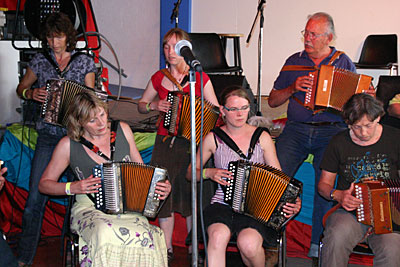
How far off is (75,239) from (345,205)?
1.62 m

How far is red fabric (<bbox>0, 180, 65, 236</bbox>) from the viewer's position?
4688mm

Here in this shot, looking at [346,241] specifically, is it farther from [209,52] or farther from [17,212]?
[209,52]

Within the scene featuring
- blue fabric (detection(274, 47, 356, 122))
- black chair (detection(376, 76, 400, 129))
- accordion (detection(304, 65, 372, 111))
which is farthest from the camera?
black chair (detection(376, 76, 400, 129))

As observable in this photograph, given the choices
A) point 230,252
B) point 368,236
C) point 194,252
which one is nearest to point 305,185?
point 230,252

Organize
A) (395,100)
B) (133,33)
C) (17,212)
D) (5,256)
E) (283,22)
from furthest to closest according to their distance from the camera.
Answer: (133,33)
(283,22)
(17,212)
(395,100)
(5,256)

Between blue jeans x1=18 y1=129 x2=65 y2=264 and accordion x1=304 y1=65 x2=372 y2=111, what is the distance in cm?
185

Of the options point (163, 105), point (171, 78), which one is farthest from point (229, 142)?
point (171, 78)

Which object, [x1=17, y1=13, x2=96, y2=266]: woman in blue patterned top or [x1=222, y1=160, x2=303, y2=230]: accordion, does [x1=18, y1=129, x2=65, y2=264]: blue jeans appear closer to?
[x1=17, y1=13, x2=96, y2=266]: woman in blue patterned top

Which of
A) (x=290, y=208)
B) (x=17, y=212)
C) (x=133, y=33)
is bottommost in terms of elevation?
(x=17, y=212)

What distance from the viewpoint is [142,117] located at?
700 cm

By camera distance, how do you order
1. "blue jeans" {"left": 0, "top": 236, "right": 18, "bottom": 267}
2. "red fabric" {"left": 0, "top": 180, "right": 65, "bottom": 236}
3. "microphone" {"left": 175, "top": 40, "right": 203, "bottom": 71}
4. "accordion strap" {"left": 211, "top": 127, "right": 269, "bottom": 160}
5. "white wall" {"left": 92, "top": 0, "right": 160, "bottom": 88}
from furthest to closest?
"white wall" {"left": 92, "top": 0, "right": 160, "bottom": 88}
"red fabric" {"left": 0, "top": 180, "right": 65, "bottom": 236}
"accordion strap" {"left": 211, "top": 127, "right": 269, "bottom": 160}
"blue jeans" {"left": 0, "top": 236, "right": 18, "bottom": 267}
"microphone" {"left": 175, "top": 40, "right": 203, "bottom": 71}

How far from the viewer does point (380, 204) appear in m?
3.05

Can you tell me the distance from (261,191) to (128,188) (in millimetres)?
A: 771

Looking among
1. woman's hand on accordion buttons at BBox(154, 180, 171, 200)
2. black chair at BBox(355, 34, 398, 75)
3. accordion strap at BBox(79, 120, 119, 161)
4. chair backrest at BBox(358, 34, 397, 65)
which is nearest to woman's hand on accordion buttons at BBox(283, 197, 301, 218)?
woman's hand on accordion buttons at BBox(154, 180, 171, 200)
